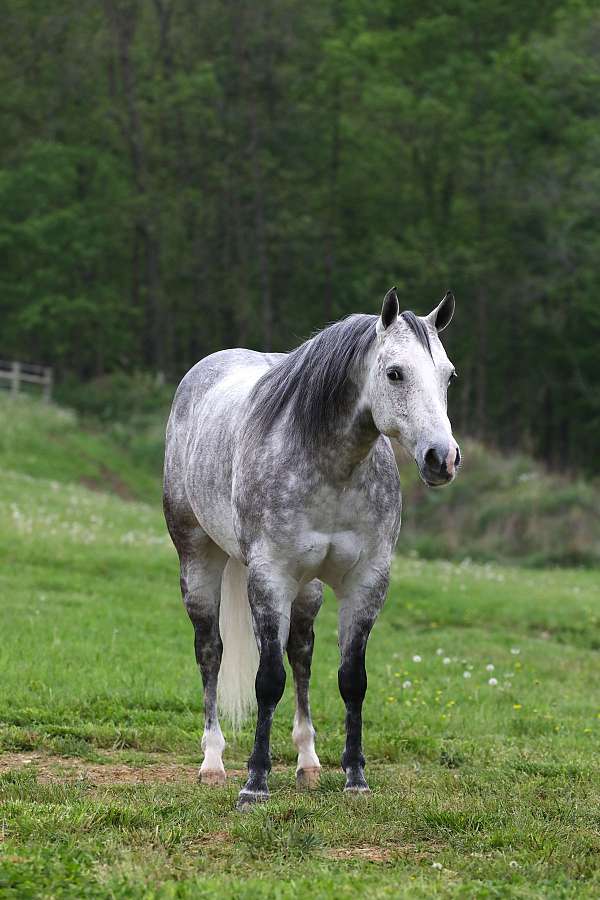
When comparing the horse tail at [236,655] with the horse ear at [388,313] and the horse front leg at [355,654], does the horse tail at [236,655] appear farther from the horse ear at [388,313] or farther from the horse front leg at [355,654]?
the horse ear at [388,313]

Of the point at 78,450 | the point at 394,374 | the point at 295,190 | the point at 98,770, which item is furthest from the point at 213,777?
the point at 295,190

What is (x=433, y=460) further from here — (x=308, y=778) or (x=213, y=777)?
(x=213, y=777)

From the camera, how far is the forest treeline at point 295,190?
47.3 meters

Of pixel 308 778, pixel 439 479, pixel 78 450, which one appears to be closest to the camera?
pixel 439 479

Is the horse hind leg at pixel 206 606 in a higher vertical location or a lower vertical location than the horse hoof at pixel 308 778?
higher

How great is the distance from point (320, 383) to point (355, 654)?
4.90 feet

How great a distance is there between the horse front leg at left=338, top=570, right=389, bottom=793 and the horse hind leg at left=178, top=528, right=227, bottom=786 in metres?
1.02

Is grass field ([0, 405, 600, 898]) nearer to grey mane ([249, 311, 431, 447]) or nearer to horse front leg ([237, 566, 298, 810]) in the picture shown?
horse front leg ([237, 566, 298, 810])

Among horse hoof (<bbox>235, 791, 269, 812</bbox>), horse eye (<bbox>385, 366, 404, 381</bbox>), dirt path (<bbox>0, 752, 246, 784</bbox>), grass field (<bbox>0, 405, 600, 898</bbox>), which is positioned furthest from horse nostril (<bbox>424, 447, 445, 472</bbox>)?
dirt path (<bbox>0, 752, 246, 784</bbox>)

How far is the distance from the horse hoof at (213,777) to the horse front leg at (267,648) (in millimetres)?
738

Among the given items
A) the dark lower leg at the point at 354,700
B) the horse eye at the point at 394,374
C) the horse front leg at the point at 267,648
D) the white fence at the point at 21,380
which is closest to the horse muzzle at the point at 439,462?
the horse eye at the point at 394,374

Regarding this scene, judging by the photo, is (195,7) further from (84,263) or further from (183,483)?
(183,483)

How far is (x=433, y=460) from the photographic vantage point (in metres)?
5.66

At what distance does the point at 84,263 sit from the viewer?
48.0 m
